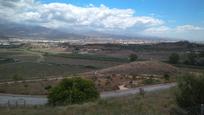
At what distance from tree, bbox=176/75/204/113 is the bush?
554 inches

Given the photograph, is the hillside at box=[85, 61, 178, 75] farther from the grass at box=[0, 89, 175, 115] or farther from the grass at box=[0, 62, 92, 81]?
the grass at box=[0, 89, 175, 115]

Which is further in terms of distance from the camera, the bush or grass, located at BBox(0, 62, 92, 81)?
grass, located at BBox(0, 62, 92, 81)

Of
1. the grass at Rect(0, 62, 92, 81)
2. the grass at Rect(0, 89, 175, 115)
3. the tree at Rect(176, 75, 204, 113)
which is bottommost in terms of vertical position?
the grass at Rect(0, 62, 92, 81)

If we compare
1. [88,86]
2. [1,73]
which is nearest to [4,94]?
[88,86]

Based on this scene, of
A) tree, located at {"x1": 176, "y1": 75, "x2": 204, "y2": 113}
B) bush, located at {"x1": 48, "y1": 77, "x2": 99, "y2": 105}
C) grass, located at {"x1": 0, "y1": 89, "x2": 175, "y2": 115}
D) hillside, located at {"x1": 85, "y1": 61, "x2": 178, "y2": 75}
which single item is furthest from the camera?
hillside, located at {"x1": 85, "y1": 61, "x2": 178, "y2": 75}

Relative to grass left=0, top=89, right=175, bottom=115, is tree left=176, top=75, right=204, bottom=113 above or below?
above

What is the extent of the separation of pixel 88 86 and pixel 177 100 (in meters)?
15.9

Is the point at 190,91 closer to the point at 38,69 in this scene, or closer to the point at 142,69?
the point at 142,69

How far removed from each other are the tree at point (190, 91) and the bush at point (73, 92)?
14.1m

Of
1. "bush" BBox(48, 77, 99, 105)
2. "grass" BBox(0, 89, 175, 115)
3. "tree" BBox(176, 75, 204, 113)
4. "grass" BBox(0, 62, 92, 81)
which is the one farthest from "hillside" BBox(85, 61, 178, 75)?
"tree" BBox(176, 75, 204, 113)

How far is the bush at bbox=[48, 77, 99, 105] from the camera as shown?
Result: 30.7 metres

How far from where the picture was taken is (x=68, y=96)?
1213 inches

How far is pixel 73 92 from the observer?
102ft

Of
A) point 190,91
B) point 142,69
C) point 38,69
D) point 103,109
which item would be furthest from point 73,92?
point 38,69
